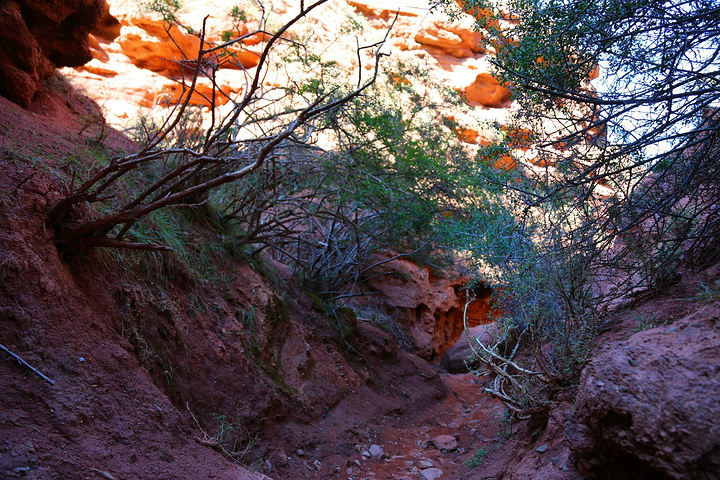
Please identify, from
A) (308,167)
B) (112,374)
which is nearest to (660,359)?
(112,374)

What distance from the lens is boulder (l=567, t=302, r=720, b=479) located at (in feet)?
6.11

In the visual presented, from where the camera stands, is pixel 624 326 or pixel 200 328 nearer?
pixel 624 326

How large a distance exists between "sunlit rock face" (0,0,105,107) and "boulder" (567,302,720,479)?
5789 millimetres

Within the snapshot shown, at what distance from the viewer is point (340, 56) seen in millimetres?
14445

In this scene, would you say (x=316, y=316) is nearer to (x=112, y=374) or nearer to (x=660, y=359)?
(x=112, y=374)

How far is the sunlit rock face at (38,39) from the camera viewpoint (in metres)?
4.58

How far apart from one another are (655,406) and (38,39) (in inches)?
263

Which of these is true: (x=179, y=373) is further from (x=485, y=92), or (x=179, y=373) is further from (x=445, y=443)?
(x=485, y=92)

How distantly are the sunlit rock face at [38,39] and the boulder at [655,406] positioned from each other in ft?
19.0

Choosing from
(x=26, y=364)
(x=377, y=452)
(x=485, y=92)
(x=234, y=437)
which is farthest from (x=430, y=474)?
(x=485, y=92)

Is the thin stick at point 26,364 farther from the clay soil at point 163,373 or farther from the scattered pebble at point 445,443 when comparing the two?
the scattered pebble at point 445,443

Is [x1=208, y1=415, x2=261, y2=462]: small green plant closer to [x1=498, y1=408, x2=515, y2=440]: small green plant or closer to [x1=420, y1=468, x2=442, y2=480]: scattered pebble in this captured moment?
[x1=420, y1=468, x2=442, y2=480]: scattered pebble

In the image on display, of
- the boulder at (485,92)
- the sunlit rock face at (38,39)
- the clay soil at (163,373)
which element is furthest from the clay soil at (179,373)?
the boulder at (485,92)

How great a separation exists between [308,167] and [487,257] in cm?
319
